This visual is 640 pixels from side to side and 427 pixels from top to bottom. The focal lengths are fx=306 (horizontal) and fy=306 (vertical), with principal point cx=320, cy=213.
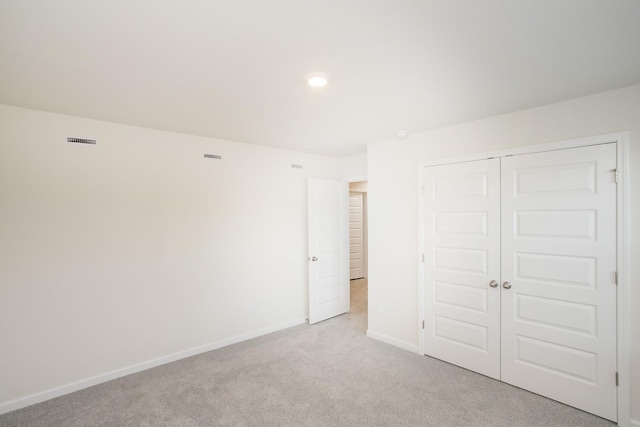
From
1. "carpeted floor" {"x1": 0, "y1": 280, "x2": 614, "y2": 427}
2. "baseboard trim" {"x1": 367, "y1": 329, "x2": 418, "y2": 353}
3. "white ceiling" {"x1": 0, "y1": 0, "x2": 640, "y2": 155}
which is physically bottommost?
"carpeted floor" {"x1": 0, "y1": 280, "x2": 614, "y2": 427}

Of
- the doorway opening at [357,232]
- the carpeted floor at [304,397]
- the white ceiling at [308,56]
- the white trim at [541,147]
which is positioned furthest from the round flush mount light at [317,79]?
the doorway opening at [357,232]

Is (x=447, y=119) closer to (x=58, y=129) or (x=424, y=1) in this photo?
(x=424, y=1)

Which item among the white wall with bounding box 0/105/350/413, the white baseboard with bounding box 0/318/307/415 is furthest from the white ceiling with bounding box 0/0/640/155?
the white baseboard with bounding box 0/318/307/415

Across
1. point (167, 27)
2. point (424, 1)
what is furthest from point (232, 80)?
point (424, 1)

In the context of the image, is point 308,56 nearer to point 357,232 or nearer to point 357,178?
point 357,178

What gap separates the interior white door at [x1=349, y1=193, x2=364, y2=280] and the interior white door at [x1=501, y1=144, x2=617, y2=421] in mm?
4718

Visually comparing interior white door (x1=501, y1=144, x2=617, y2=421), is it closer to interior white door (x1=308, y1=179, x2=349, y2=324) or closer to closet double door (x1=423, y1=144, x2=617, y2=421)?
closet double door (x1=423, y1=144, x2=617, y2=421)

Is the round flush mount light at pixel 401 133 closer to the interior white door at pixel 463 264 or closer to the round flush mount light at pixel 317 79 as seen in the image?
the interior white door at pixel 463 264

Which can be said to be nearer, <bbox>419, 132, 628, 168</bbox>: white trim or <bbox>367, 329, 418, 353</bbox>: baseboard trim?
<bbox>419, 132, 628, 168</bbox>: white trim

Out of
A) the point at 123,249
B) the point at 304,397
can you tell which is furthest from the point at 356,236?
the point at 123,249

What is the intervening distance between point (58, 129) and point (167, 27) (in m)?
2.14

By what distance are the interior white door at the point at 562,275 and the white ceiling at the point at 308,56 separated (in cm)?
67

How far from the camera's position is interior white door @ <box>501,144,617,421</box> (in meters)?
2.47

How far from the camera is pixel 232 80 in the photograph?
2.19 metres
